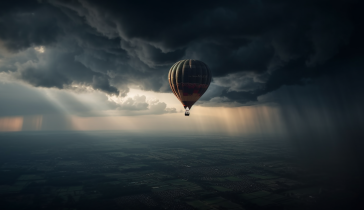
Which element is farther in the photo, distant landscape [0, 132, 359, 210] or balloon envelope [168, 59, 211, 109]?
distant landscape [0, 132, 359, 210]

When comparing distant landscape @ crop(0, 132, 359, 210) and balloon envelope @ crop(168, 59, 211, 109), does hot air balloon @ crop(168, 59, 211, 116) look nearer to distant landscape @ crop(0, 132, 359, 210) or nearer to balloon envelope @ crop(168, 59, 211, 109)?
balloon envelope @ crop(168, 59, 211, 109)

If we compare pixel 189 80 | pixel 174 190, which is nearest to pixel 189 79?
pixel 189 80

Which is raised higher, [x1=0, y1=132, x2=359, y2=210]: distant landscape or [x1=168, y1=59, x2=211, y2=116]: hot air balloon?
[x1=168, y1=59, x2=211, y2=116]: hot air balloon

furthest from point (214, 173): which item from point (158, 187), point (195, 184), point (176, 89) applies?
point (176, 89)

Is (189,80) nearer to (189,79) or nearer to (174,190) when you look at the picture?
(189,79)

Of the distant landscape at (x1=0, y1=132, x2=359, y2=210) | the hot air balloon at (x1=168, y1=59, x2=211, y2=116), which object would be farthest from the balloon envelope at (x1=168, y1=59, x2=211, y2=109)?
the distant landscape at (x1=0, y1=132, x2=359, y2=210)

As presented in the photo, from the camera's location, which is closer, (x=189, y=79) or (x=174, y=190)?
(x=189, y=79)

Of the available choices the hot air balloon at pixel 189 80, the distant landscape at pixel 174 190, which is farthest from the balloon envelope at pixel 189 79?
the distant landscape at pixel 174 190
